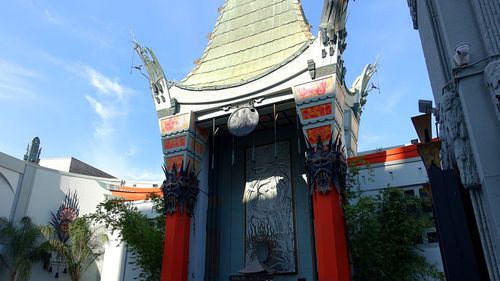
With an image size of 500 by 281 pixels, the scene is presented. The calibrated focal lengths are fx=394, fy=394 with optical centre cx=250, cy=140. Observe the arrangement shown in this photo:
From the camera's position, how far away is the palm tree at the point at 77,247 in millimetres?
20000

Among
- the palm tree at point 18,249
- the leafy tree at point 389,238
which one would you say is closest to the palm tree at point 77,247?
the palm tree at point 18,249

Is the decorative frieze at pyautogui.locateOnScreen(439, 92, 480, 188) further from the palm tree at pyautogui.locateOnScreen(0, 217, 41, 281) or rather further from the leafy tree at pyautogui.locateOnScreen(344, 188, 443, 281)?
the palm tree at pyautogui.locateOnScreen(0, 217, 41, 281)

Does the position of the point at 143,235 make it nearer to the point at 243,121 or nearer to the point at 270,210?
the point at 270,210

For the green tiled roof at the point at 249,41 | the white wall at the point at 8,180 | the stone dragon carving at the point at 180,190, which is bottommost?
the stone dragon carving at the point at 180,190

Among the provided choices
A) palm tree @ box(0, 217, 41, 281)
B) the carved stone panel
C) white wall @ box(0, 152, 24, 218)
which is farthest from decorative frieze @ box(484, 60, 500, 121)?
white wall @ box(0, 152, 24, 218)

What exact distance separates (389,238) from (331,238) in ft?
6.09

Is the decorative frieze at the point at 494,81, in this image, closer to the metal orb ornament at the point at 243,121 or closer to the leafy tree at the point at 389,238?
the leafy tree at the point at 389,238

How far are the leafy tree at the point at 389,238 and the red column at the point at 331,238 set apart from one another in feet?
1.34

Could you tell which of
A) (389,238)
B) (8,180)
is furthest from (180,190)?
(8,180)

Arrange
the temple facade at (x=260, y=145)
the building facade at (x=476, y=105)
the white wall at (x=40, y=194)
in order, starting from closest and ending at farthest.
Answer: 1. the building facade at (x=476, y=105)
2. the temple facade at (x=260, y=145)
3. the white wall at (x=40, y=194)

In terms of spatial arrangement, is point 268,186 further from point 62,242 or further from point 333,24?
point 62,242

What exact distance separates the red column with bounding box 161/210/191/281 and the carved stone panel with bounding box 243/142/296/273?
245 centimetres

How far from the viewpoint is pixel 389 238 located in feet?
39.2

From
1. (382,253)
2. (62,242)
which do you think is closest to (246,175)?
(382,253)
